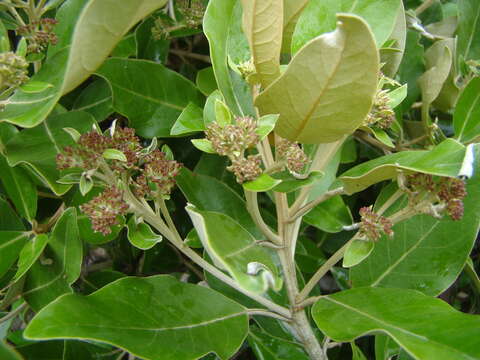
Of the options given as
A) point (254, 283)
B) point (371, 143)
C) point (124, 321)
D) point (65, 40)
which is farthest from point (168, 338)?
point (371, 143)

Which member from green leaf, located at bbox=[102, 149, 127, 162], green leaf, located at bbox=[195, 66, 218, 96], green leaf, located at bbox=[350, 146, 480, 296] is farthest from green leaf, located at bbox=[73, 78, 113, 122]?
green leaf, located at bbox=[350, 146, 480, 296]

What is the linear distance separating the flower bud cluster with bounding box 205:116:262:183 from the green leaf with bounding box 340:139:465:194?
0.25 metres

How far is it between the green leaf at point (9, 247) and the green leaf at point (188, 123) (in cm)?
55

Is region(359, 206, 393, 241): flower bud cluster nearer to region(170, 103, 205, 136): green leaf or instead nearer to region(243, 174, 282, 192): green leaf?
region(243, 174, 282, 192): green leaf

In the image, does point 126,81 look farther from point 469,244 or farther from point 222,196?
point 469,244

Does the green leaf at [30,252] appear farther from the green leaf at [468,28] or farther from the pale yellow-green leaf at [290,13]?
the green leaf at [468,28]

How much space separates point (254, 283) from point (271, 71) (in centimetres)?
51

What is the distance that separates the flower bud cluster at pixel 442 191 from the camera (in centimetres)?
110

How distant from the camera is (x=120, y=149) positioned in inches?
47.1

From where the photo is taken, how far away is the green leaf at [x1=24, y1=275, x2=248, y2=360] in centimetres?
110

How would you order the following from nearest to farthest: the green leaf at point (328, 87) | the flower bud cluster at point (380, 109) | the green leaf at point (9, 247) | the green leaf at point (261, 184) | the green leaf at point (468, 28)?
the green leaf at point (328, 87), the green leaf at point (261, 184), the flower bud cluster at point (380, 109), the green leaf at point (9, 247), the green leaf at point (468, 28)

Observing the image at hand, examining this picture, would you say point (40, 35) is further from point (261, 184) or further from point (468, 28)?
point (468, 28)

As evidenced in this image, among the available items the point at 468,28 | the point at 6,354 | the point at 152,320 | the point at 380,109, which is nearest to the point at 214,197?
the point at 152,320

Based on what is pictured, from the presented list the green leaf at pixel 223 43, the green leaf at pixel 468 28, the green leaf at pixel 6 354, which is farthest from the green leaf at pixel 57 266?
the green leaf at pixel 468 28
